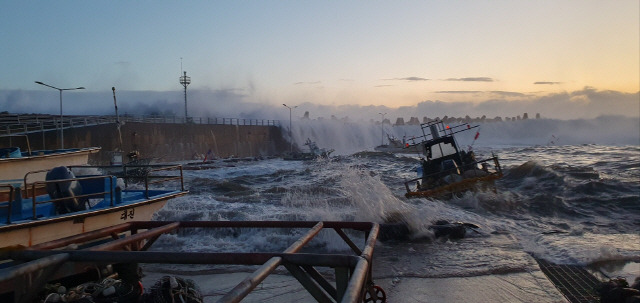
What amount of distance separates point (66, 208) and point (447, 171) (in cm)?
1296

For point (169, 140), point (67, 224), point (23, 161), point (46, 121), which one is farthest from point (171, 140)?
point (67, 224)

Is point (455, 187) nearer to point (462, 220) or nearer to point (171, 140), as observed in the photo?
point (462, 220)

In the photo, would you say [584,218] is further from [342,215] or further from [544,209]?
[342,215]

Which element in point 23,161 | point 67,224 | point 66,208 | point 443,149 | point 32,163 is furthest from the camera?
point 443,149

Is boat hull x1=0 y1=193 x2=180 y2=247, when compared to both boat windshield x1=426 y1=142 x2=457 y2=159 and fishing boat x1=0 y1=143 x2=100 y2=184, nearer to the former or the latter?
fishing boat x1=0 y1=143 x2=100 y2=184

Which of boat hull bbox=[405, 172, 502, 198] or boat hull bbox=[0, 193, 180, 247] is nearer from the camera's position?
boat hull bbox=[0, 193, 180, 247]

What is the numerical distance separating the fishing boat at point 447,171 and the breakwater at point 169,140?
752 inches

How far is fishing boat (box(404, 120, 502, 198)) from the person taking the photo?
16.5 metres

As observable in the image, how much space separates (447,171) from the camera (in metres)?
17.3

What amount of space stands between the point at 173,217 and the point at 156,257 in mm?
14388

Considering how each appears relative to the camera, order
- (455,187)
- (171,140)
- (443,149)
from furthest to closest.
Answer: (171,140)
(443,149)
(455,187)

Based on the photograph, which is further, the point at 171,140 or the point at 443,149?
the point at 171,140

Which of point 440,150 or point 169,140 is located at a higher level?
point 440,150

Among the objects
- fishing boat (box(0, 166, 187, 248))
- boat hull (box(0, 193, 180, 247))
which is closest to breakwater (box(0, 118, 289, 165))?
fishing boat (box(0, 166, 187, 248))
